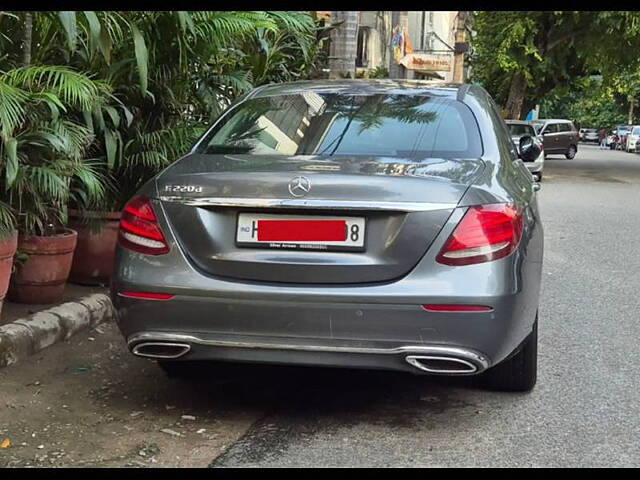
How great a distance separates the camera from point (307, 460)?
10.4ft

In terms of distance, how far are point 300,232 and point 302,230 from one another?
0.04 ft

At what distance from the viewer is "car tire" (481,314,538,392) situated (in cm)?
384

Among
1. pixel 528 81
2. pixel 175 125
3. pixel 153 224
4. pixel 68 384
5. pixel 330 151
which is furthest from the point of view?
pixel 528 81

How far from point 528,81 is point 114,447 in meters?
23.3

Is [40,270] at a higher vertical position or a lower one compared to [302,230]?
lower

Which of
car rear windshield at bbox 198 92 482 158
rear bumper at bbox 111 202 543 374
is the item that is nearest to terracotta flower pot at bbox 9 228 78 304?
car rear windshield at bbox 198 92 482 158

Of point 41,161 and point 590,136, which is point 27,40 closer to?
point 41,161

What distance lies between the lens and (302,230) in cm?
317

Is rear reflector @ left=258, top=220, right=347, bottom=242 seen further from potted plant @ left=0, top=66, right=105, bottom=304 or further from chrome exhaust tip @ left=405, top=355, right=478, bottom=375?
potted plant @ left=0, top=66, right=105, bottom=304

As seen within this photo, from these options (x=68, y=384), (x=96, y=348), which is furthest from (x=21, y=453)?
(x=96, y=348)

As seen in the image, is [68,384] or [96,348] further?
[96,348]

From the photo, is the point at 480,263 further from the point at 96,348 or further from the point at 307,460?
the point at 96,348

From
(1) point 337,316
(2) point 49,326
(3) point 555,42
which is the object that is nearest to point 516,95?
(3) point 555,42

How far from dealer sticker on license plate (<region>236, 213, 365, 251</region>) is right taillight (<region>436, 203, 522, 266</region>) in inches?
14.0
